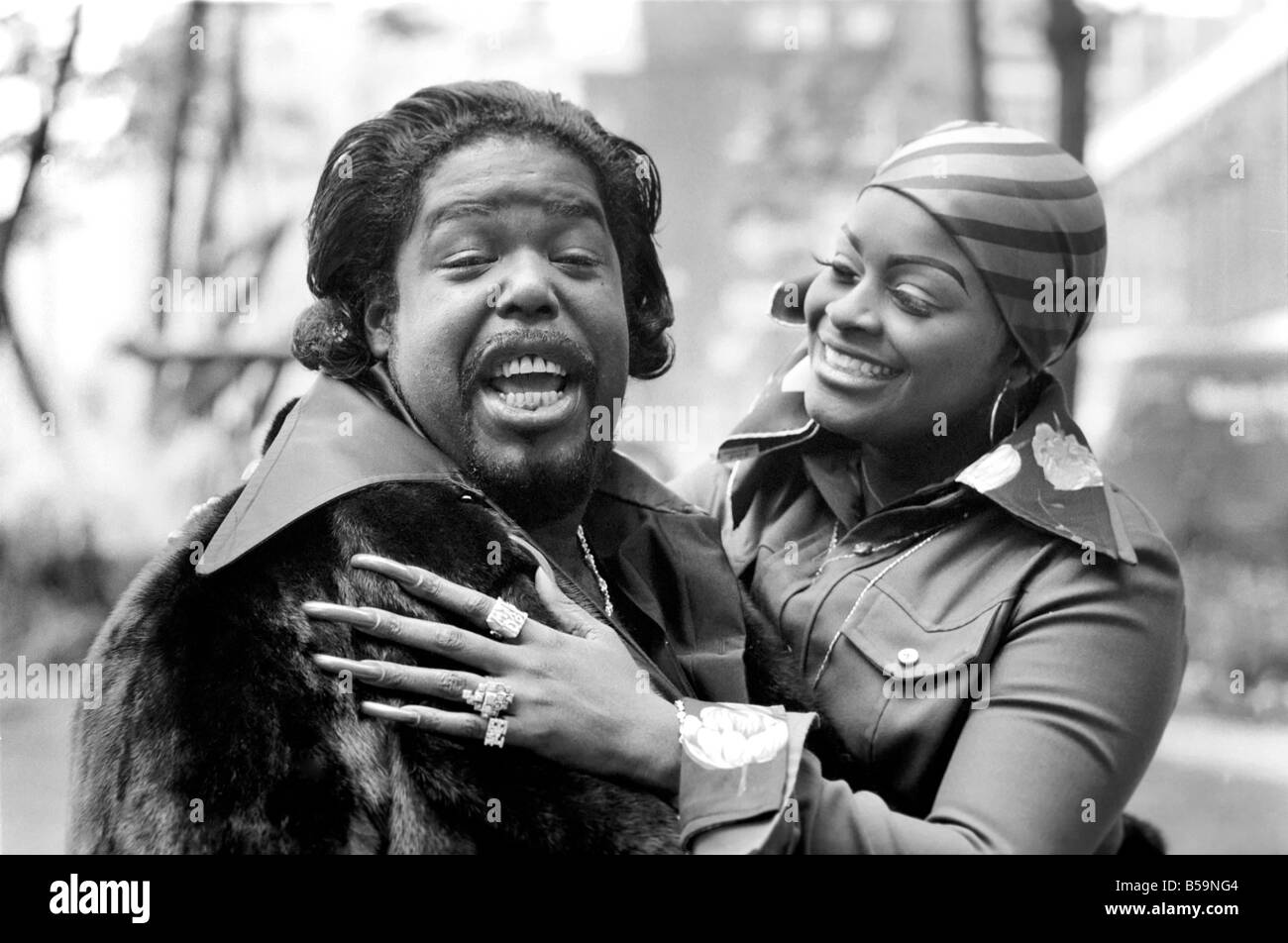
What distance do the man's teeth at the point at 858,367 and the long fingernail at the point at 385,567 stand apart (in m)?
0.94

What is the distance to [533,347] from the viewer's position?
218cm

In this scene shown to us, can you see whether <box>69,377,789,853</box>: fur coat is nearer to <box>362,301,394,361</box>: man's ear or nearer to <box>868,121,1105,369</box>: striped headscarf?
<box>362,301,394,361</box>: man's ear

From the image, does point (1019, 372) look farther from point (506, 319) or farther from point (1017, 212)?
point (506, 319)

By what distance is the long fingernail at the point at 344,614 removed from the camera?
6.38ft

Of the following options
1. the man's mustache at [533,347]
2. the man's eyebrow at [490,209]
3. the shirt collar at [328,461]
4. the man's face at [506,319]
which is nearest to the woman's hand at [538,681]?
the shirt collar at [328,461]

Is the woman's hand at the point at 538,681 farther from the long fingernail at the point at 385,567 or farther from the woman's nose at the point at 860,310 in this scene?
the woman's nose at the point at 860,310

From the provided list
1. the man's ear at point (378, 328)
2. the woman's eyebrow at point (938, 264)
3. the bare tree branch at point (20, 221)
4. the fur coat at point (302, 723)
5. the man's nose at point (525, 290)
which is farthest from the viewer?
the bare tree branch at point (20, 221)

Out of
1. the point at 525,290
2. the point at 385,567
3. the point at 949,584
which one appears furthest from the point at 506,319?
the point at 949,584

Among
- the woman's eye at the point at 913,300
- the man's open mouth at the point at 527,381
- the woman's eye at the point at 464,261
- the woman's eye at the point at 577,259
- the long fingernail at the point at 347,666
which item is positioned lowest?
the long fingernail at the point at 347,666

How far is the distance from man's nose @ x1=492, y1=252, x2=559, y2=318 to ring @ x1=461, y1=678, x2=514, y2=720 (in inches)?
23.3

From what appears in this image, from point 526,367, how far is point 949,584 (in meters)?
0.85

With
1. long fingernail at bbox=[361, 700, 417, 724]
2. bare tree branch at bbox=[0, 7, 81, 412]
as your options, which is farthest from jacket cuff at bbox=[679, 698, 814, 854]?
bare tree branch at bbox=[0, 7, 81, 412]

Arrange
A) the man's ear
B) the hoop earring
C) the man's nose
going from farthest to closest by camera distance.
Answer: the hoop earring < the man's ear < the man's nose

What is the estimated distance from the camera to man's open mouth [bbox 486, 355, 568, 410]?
220 cm
